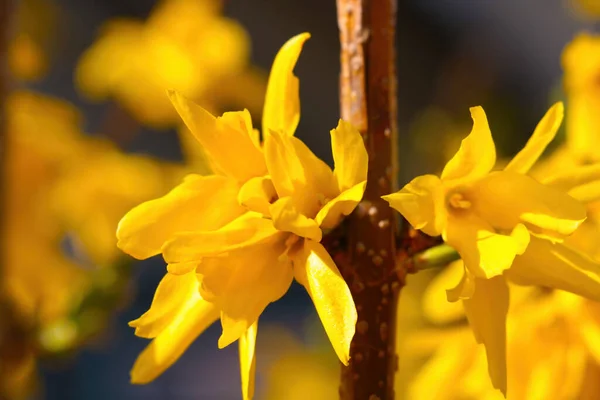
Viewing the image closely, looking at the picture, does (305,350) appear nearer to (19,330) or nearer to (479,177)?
(19,330)

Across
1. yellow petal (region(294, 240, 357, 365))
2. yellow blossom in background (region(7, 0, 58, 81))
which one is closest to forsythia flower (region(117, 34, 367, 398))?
yellow petal (region(294, 240, 357, 365))

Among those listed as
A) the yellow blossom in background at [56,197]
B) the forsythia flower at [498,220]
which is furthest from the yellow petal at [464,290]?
the yellow blossom in background at [56,197]

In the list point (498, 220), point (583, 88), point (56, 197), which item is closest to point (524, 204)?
point (498, 220)

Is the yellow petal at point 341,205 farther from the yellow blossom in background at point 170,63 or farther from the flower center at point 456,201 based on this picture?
the yellow blossom in background at point 170,63

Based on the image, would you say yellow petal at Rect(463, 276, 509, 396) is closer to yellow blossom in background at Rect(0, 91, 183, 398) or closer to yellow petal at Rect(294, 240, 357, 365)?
yellow petal at Rect(294, 240, 357, 365)

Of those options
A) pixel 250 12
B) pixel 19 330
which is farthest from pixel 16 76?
pixel 250 12

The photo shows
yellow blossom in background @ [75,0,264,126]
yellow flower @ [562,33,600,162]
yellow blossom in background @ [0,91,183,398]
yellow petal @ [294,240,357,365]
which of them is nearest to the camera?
yellow petal @ [294,240,357,365]

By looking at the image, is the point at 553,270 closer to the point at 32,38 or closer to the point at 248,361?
the point at 248,361
